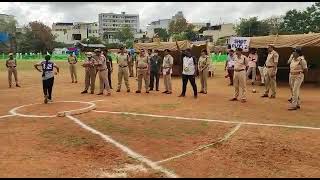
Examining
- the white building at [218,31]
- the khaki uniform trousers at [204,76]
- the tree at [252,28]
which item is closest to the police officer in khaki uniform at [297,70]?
the khaki uniform trousers at [204,76]

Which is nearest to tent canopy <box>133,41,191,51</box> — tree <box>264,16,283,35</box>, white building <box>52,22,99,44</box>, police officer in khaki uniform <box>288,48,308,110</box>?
police officer in khaki uniform <box>288,48,308,110</box>

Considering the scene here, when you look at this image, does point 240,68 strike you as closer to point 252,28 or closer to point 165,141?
point 165,141

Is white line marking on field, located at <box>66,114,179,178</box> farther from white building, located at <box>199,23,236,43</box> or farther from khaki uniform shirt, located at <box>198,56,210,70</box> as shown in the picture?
white building, located at <box>199,23,236,43</box>

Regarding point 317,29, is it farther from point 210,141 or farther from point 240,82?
point 210,141

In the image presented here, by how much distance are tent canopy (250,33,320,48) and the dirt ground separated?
19.0 ft

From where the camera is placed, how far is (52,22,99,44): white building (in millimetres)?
124500

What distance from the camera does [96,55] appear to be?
1741 centimetres

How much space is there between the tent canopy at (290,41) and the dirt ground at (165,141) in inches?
229

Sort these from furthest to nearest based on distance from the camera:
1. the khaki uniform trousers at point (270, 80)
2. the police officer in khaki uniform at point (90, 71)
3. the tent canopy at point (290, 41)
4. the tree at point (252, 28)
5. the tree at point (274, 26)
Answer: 1. the tree at point (252, 28)
2. the tree at point (274, 26)
3. the tent canopy at point (290, 41)
4. the police officer in khaki uniform at point (90, 71)
5. the khaki uniform trousers at point (270, 80)

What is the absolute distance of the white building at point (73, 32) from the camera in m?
124

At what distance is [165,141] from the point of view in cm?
914

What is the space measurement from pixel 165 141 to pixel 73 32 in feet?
434

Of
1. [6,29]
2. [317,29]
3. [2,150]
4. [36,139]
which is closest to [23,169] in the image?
[2,150]

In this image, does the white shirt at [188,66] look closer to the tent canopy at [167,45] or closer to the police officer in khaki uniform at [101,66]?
the police officer in khaki uniform at [101,66]
